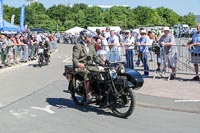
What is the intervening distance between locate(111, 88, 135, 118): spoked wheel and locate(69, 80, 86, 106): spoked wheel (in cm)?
98

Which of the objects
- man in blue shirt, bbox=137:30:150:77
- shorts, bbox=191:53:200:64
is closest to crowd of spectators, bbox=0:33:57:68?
man in blue shirt, bbox=137:30:150:77

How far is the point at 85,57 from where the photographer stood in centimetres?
927

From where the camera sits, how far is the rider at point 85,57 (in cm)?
912

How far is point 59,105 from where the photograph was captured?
32.9 feet

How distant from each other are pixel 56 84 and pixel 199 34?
190 inches

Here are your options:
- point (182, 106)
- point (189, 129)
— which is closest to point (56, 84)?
point (182, 106)

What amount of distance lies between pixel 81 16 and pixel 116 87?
97.4 metres

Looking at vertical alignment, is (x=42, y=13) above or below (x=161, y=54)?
above

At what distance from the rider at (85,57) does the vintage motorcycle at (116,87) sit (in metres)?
0.11

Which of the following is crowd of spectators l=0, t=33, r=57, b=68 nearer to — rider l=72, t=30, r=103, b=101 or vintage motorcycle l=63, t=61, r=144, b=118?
rider l=72, t=30, r=103, b=101

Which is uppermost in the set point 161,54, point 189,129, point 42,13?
point 42,13

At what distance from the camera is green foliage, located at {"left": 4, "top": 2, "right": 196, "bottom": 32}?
10231 centimetres

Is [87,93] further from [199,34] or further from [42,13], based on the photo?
[42,13]

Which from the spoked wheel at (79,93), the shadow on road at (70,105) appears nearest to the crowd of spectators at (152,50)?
the shadow on road at (70,105)
